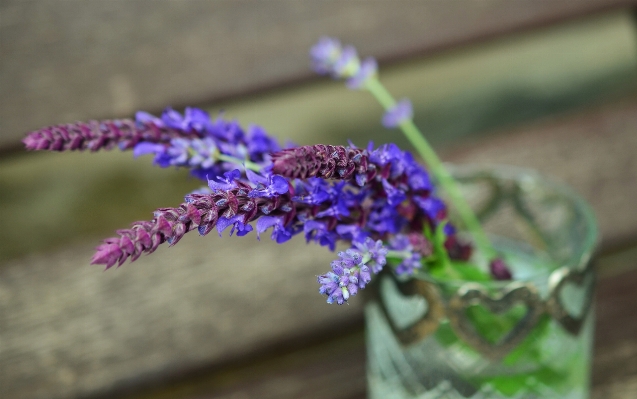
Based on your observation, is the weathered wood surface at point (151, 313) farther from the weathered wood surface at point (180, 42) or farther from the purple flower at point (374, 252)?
the purple flower at point (374, 252)

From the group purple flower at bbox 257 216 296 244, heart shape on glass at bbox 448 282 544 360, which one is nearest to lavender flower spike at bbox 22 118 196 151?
purple flower at bbox 257 216 296 244

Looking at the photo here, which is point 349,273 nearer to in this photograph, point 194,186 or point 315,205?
point 315,205

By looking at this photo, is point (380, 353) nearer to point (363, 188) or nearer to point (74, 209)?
point (363, 188)

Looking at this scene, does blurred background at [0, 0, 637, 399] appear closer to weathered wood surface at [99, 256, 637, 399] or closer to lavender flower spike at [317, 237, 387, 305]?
weathered wood surface at [99, 256, 637, 399]

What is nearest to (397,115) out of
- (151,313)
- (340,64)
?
(340,64)

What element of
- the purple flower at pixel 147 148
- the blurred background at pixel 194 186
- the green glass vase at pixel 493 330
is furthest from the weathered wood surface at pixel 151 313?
the purple flower at pixel 147 148

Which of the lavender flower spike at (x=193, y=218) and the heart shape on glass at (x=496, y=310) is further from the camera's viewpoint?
the heart shape on glass at (x=496, y=310)

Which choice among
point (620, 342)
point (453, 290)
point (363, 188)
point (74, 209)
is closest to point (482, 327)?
point (453, 290)
